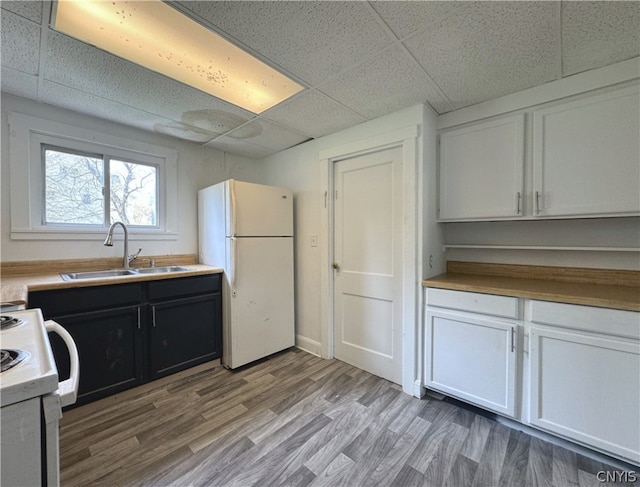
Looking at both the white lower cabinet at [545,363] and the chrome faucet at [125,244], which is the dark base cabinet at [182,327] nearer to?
the chrome faucet at [125,244]

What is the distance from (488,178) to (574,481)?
1792 millimetres

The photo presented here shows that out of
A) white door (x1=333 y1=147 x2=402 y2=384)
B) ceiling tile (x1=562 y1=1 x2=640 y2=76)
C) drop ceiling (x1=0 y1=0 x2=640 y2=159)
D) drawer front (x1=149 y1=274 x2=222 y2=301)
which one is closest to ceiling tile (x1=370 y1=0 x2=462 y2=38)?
drop ceiling (x1=0 y1=0 x2=640 y2=159)

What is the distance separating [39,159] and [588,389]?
394cm

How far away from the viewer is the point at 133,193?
8.66ft

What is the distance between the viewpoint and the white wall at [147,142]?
2000 millimetres

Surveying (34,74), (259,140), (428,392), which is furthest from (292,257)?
(34,74)

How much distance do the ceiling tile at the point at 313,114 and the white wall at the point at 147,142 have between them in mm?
1107

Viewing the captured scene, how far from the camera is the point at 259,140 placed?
2836 mm

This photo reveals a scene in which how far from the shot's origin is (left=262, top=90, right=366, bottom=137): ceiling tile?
205 cm

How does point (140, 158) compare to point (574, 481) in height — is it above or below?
above

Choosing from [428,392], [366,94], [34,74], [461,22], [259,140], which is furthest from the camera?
[259,140]

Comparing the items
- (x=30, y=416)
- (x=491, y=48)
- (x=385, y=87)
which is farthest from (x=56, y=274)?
(x=491, y=48)

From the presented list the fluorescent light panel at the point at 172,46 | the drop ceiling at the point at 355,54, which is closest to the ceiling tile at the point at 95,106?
the drop ceiling at the point at 355,54

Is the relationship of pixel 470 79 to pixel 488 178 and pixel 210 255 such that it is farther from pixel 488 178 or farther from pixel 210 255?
pixel 210 255
